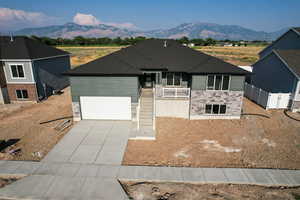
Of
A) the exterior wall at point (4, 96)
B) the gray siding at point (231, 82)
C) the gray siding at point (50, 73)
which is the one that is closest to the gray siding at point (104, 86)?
the gray siding at point (231, 82)

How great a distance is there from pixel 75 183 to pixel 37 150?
4.82 m

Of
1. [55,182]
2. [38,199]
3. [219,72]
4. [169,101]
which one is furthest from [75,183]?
[219,72]

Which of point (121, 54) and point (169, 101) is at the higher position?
point (121, 54)

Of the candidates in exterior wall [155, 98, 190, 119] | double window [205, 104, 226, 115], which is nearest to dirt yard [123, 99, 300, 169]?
exterior wall [155, 98, 190, 119]

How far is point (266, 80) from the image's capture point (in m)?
22.6

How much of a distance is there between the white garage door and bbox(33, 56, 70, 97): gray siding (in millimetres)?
9390

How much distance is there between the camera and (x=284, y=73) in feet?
63.3

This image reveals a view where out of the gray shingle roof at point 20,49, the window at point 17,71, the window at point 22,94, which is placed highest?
the gray shingle roof at point 20,49

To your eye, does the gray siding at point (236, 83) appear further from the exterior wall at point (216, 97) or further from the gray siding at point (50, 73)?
the gray siding at point (50, 73)

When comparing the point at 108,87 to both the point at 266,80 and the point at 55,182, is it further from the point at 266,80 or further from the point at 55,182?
the point at 266,80

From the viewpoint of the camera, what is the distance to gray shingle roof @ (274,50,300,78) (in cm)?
1817

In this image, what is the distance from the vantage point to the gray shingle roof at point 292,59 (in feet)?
59.6

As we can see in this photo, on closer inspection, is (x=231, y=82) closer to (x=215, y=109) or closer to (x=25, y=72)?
(x=215, y=109)

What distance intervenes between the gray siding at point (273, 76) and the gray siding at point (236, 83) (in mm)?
5392
